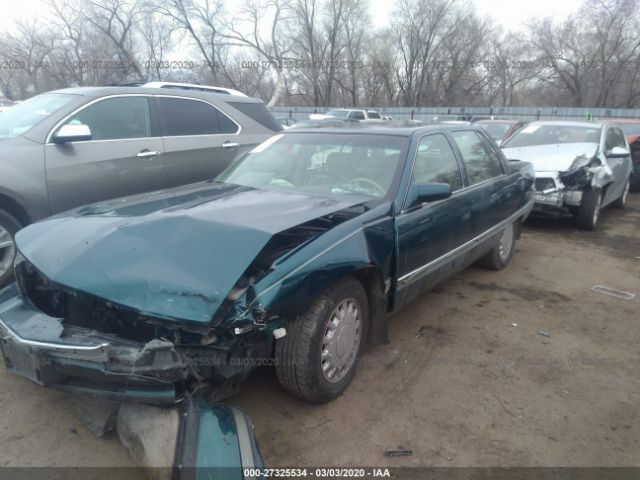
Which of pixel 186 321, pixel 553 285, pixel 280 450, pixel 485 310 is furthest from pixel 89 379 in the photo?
pixel 553 285

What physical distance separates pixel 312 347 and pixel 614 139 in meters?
8.27

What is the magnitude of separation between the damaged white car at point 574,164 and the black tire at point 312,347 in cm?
534

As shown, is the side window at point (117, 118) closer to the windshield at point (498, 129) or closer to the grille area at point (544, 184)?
the grille area at point (544, 184)

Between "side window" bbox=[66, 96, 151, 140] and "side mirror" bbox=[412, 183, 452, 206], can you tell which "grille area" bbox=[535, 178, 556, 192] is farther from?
"side window" bbox=[66, 96, 151, 140]

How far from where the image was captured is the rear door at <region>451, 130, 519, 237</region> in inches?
159

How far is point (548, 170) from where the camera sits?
6.79 meters

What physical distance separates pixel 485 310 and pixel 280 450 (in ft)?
8.30

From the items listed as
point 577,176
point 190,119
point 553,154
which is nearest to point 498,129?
point 553,154

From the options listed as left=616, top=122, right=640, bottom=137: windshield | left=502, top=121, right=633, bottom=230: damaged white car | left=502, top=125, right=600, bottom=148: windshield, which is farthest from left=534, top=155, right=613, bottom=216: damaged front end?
left=616, top=122, right=640, bottom=137: windshield

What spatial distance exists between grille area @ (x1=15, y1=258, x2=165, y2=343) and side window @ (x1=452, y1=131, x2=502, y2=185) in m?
3.07

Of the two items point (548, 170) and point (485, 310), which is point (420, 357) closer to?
point (485, 310)

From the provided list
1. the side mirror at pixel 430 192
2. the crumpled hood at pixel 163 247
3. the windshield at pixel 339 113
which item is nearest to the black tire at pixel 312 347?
the crumpled hood at pixel 163 247

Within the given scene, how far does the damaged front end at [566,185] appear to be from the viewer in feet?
21.8

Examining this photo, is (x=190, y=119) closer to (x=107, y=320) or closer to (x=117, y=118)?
(x=117, y=118)
